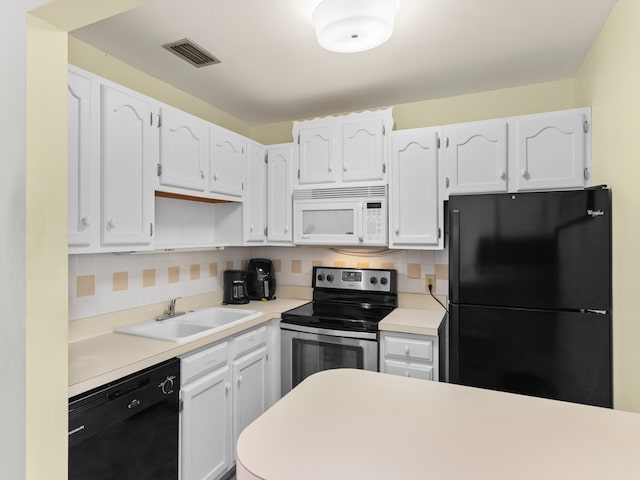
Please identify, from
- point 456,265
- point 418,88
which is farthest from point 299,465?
point 418,88

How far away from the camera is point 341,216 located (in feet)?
8.72

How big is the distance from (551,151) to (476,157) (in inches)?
15.7

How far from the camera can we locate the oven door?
2.27 m

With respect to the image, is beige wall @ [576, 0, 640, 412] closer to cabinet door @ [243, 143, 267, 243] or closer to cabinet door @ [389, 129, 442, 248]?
cabinet door @ [389, 129, 442, 248]

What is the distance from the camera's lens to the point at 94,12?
3.56ft

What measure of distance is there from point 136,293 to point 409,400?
1.83 metres

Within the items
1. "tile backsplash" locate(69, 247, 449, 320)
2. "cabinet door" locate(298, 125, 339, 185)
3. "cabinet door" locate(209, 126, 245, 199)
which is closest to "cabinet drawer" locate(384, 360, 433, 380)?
"tile backsplash" locate(69, 247, 449, 320)

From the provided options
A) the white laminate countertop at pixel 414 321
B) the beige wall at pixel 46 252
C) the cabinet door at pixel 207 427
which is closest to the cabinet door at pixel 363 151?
the white laminate countertop at pixel 414 321

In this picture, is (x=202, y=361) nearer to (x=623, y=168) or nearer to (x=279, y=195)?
(x=279, y=195)

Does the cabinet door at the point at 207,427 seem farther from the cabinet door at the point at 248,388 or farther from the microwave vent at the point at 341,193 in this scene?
the microwave vent at the point at 341,193

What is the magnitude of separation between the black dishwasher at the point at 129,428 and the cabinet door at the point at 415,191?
1.60m

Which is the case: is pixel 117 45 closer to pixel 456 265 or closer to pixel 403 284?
pixel 456 265

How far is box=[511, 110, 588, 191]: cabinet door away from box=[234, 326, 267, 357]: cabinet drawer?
6.03 ft

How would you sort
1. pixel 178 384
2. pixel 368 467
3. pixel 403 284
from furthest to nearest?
pixel 403 284 → pixel 178 384 → pixel 368 467
